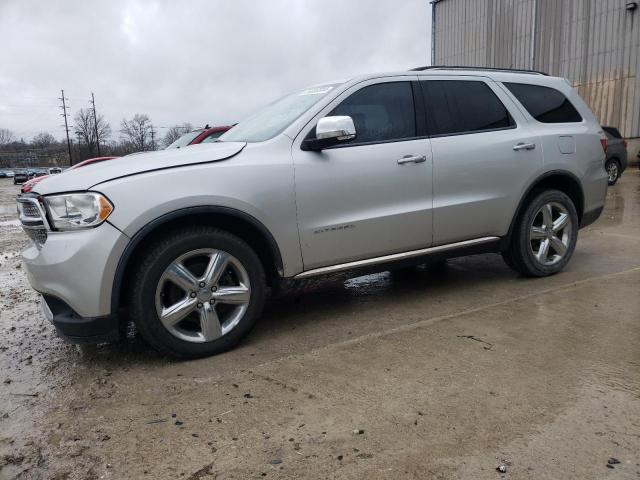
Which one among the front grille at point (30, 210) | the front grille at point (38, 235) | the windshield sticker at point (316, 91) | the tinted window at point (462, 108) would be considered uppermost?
the windshield sticker at point (316, 91)

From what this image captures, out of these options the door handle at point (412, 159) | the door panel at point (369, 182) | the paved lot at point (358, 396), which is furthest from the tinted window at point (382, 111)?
the paved lot at point (358, 396)

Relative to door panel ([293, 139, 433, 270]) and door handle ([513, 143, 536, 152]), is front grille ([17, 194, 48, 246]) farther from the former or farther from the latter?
door handle ([513, 143, 536, 152])

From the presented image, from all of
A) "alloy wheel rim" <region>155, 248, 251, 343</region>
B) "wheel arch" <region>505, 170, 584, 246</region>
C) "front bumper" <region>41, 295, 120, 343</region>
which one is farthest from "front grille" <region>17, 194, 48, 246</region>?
"wheel arch" <region>505, 170, 584, 246</region>

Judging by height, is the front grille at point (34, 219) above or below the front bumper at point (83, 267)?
above

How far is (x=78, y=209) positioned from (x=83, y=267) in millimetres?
330

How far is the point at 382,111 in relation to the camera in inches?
151

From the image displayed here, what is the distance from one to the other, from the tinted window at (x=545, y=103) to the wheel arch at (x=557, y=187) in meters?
0.50

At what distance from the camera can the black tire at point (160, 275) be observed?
9.76 feet

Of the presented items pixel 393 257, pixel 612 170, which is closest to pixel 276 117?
pixel 393 257

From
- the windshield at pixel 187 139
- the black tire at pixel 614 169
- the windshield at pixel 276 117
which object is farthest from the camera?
the black tire at pixel 614 169

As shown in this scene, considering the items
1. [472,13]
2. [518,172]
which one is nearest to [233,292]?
[518,172]

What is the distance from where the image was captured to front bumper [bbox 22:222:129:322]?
9.37 feet

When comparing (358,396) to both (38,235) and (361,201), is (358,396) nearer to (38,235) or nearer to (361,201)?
(361,201)

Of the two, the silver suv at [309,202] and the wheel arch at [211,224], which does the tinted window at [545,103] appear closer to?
the silver suv at [309,202]
